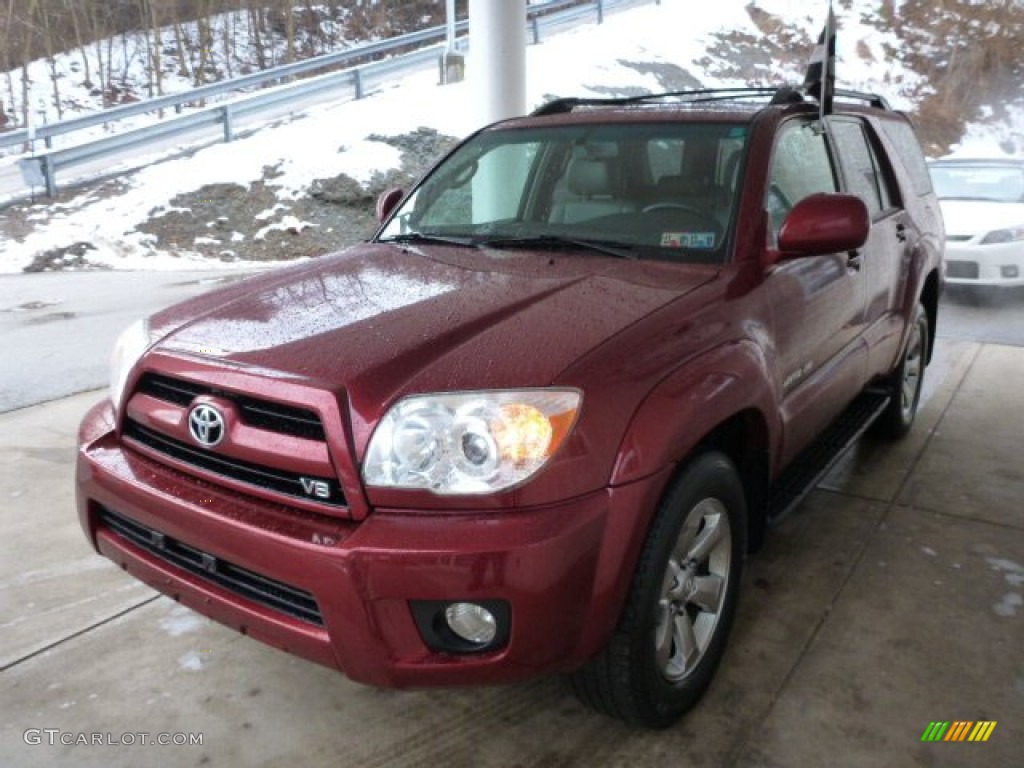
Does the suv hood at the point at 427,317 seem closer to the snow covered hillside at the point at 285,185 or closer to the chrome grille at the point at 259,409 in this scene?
the chrome grille at the point at 259,409

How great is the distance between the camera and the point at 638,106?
359 cm

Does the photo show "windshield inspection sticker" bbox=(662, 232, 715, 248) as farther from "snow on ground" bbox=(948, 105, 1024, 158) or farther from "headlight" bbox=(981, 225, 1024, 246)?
"snow on ground" bbox=(948, 105, 1024, 158)

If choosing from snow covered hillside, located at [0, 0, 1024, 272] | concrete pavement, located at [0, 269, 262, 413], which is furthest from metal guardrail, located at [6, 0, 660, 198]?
concrete pavement, located at [0, 269, 262, 413]

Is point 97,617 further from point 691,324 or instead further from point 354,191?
point 354,191

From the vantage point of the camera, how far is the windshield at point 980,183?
917cm

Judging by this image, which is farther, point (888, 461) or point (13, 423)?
point (13, 423)

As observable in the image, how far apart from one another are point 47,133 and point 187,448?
465 inches

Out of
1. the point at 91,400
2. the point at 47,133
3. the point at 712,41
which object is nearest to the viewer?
the point at 91,400

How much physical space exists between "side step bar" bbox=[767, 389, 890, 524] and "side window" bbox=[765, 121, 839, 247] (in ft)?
2.86

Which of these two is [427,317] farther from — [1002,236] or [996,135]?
[996,135]


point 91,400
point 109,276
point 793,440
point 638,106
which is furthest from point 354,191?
point 793,440

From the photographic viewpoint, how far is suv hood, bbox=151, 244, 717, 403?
6.79ft

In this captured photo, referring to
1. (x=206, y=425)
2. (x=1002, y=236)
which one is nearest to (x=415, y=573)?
(x=206, y=425)

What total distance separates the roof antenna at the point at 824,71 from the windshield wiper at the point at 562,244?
1077 millimetres
